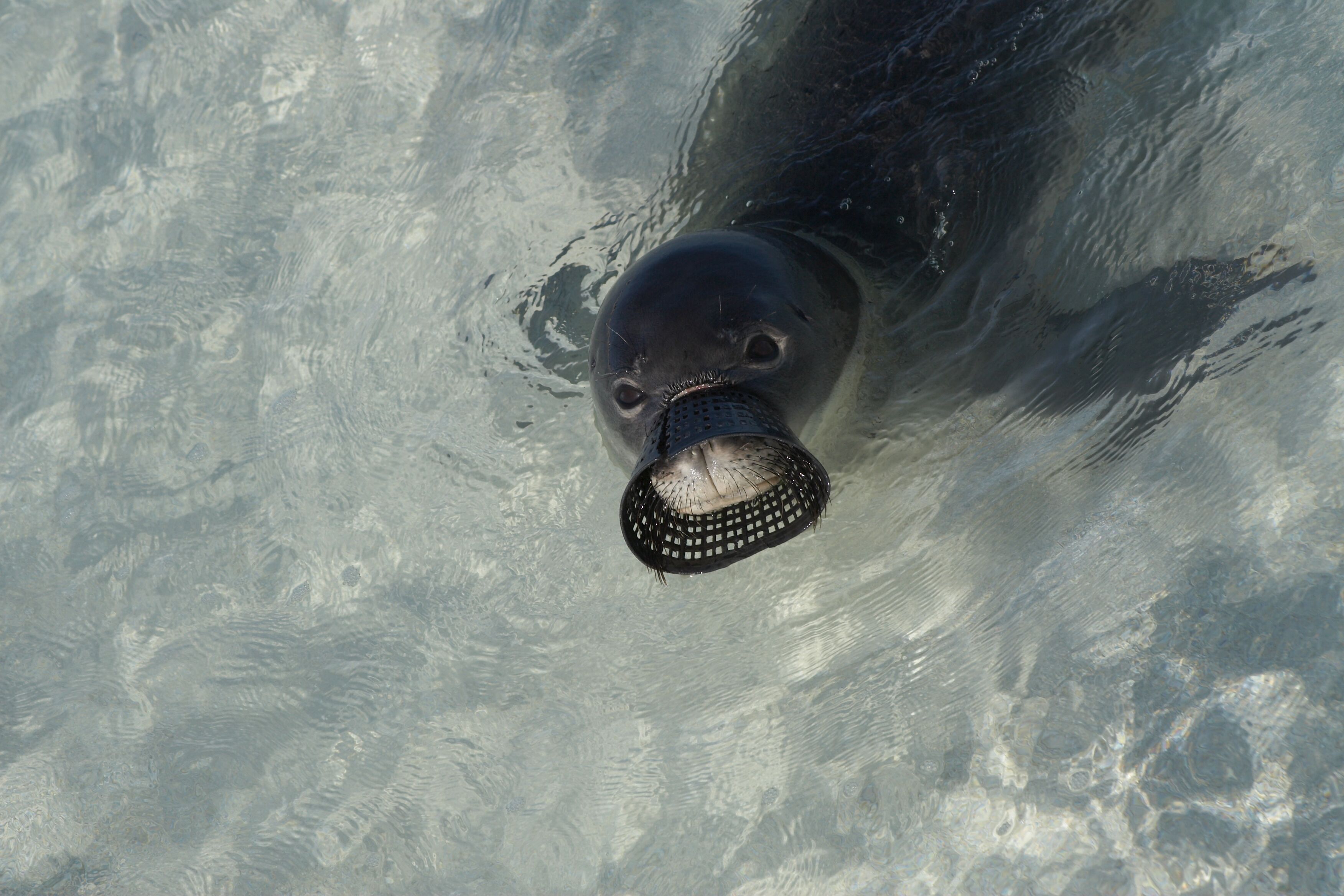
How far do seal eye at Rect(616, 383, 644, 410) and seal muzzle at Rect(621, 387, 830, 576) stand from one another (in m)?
0.17

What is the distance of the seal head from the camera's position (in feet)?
11.2

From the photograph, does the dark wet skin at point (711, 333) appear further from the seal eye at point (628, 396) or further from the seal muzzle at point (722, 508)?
the seal muzzle at point (722, 508)

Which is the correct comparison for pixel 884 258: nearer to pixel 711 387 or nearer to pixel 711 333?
pixel 711 333

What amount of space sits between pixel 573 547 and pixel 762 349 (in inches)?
59.3

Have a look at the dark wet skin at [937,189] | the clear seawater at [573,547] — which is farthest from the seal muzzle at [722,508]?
the clear seawater at [573,547]

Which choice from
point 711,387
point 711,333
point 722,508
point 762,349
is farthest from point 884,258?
point 722,508

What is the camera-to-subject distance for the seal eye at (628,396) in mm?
3473

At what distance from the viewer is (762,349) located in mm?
3504

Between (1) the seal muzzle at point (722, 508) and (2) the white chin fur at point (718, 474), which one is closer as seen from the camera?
(1) the seal muzzle at point (722, 508)

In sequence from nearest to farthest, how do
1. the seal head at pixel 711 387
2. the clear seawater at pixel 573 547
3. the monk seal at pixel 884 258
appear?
1. the seal head at pixel 711 387
2. the monk seal at pixel 884 258
3. the clear seawater at pixel 573 547

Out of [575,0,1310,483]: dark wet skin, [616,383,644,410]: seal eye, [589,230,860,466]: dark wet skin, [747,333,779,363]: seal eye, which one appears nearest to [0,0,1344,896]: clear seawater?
[575,0,1310,483]: dark wet skin

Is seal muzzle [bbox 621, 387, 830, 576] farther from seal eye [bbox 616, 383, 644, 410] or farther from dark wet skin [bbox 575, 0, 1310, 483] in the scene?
dark wet skin [bbox 575, 0, 1310, 483]

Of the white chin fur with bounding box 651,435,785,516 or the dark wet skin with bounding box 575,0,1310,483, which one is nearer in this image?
the white chin fur with bounding box 651,435,785,516

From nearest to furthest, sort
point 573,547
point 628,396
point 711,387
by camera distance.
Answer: point 711,387
point 628,396
point 573,547
